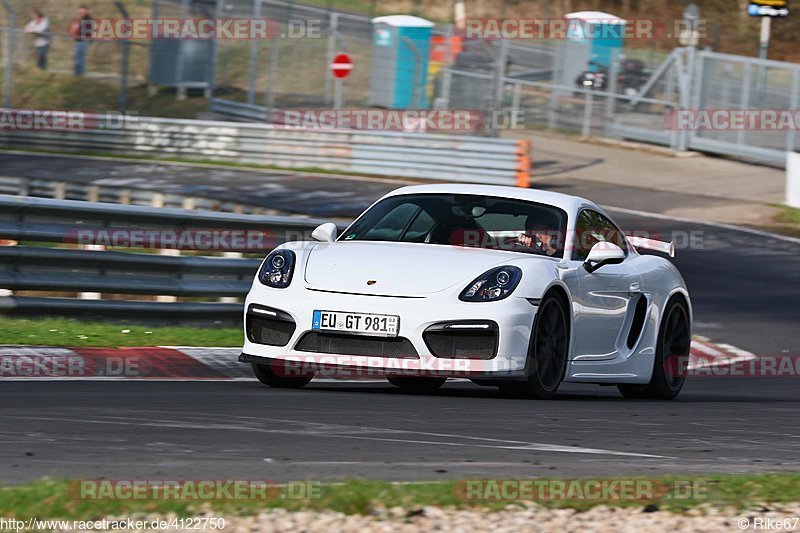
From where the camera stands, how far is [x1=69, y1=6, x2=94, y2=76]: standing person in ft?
105

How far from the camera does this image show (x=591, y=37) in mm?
33844

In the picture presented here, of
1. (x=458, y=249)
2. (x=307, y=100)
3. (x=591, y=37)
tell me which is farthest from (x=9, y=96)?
(x=458, y=249)

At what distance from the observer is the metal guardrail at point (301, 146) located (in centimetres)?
2465

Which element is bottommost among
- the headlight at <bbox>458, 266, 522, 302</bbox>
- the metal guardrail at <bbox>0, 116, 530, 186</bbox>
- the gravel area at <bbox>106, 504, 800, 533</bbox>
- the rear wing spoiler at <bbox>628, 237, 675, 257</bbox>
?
the metal guardrail at <bbox>0, 116, 530, 186</bbox>

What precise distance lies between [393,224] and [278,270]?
3.06 ft

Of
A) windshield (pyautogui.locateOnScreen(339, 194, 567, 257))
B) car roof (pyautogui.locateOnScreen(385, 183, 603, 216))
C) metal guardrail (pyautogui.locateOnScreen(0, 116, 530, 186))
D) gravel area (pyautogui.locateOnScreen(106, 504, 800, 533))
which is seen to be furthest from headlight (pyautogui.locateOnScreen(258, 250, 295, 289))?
metal guardrail (pyautogui.locateOnScreen(0, 116, 530, 186))

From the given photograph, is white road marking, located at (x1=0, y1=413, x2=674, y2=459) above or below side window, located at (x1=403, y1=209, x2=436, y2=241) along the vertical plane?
below

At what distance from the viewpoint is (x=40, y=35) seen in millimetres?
32406

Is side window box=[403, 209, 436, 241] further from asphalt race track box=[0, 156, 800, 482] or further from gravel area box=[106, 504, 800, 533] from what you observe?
gravel area box=[106, 504, 800, 533]

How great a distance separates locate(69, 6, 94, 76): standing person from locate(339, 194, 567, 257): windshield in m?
24.4

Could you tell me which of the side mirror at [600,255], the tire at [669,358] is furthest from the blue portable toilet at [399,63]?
the side mirror at [600,255]

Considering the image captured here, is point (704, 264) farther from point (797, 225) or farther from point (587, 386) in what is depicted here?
point (587, 386)

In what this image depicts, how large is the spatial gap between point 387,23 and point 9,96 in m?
7.84

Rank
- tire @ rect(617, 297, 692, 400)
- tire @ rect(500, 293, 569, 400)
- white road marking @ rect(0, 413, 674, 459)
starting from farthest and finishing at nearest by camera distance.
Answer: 1. tire @ rect(617, 297, 692, 400)
2. tire @ rect(500, 293, 569, 400)
3. white road marking @ rect(0, 413, 674, 459)
